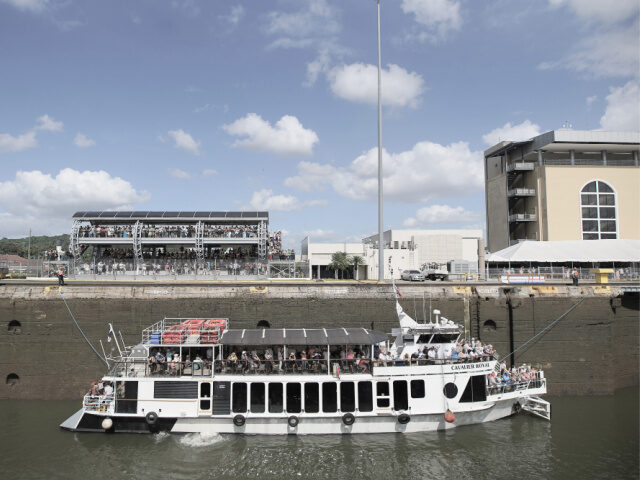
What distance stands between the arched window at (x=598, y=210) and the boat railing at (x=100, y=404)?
4593 centimetres

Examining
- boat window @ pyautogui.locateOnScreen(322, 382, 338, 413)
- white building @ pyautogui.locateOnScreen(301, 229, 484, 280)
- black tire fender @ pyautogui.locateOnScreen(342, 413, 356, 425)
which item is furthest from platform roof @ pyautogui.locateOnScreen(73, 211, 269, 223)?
white building @ pyautogui.locateOnScreen(301, 229, 484, 280)

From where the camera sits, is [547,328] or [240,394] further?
[547,328]

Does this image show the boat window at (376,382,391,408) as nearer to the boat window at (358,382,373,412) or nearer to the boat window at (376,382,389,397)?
the boat window at (376,382,389,397)

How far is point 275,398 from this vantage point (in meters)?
17.7

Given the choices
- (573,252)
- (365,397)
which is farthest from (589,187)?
(365,397)

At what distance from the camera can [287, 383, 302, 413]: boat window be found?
17594 millimetres

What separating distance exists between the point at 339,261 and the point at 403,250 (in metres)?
9.25

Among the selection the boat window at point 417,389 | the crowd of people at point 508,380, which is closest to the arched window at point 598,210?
the crowd of people at point 508,380

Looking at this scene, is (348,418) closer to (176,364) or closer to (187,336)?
(176,364)

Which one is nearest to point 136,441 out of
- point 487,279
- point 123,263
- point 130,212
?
point 123,263

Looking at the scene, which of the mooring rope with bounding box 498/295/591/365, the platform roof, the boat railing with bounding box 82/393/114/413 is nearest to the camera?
the boat railing with bounding box 82/393/114/413

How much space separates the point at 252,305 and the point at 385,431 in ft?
30.2

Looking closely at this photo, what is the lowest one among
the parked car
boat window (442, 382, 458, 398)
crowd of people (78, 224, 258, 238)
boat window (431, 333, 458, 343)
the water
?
the water

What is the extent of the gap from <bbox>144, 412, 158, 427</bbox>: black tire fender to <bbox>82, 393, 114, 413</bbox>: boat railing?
4.81 ft
